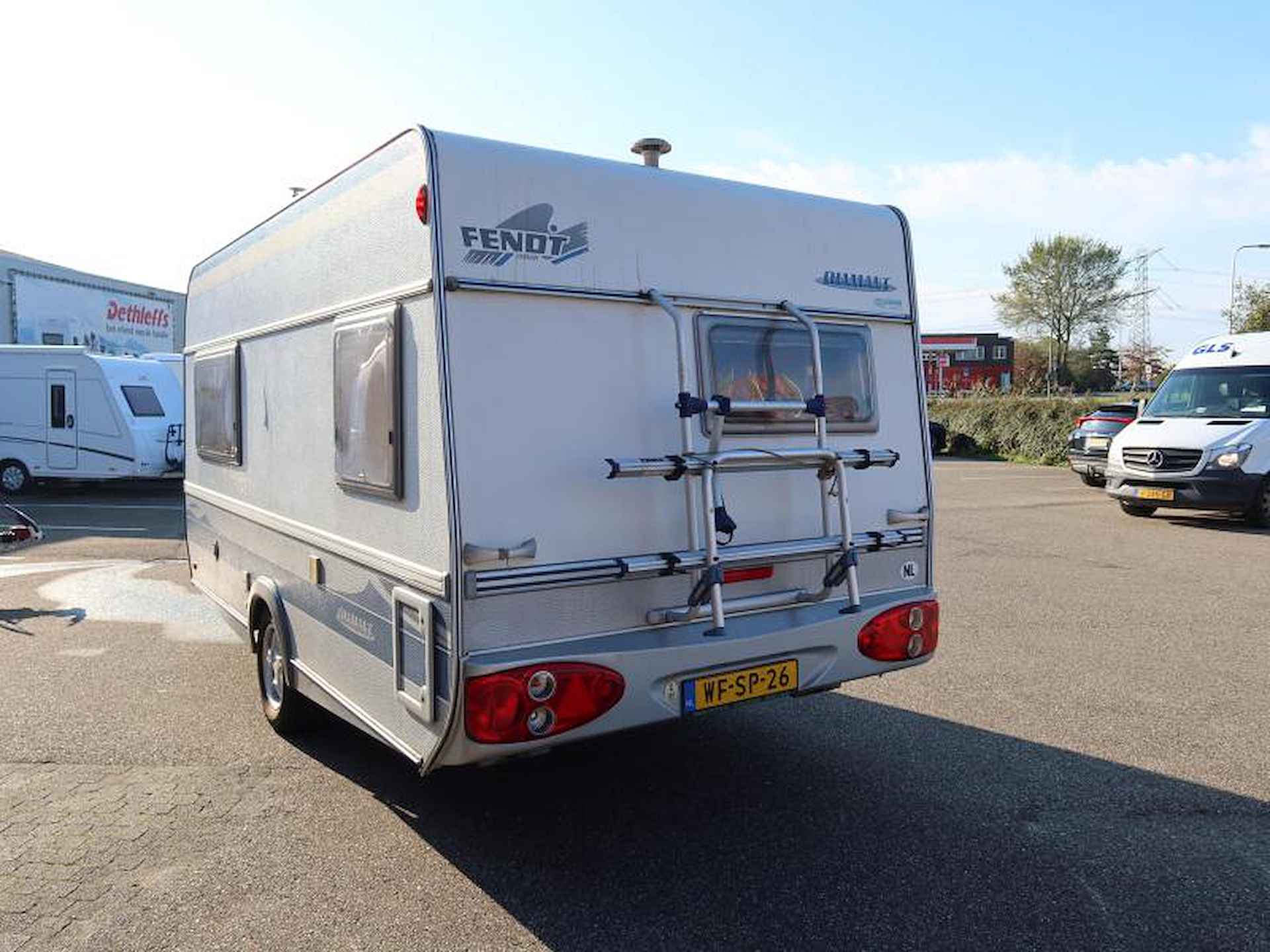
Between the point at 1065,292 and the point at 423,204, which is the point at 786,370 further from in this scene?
the point at 1065,292

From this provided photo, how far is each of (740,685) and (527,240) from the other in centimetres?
192

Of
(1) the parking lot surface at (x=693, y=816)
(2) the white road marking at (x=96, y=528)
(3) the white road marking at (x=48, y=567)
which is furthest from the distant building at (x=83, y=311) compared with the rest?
(1) the parking lot surface at (x=693, y=816)

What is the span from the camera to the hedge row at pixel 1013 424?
24234mm

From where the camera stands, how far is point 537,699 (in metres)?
3.51

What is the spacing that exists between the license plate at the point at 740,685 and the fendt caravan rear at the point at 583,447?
11 millimetres

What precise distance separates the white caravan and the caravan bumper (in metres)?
15.9

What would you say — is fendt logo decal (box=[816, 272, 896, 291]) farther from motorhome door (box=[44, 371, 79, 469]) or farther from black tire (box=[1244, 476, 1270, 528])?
motorhome door (box=[44, 371, 79, 469])

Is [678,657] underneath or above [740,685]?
above

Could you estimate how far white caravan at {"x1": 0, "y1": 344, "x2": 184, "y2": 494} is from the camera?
1727 centimetres

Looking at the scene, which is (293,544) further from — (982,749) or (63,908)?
(982,749)

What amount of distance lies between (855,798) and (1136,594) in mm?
5535

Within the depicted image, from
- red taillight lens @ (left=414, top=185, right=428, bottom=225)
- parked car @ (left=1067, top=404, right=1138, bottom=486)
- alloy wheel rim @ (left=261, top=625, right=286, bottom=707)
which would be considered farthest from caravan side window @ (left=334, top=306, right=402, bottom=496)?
parked car @ (left=1067, top=404, right=1138, bottom=486)

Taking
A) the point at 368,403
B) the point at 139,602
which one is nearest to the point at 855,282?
the point at 368,403

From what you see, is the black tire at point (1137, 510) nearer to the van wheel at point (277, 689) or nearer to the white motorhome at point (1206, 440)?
the white motorhome at point (1206, 440)
